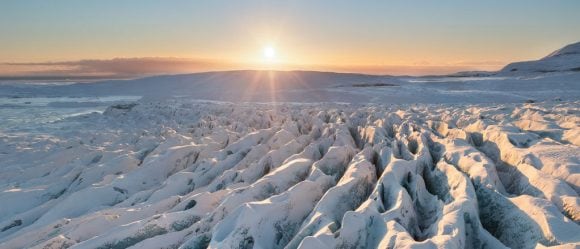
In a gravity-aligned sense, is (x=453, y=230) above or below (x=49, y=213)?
above

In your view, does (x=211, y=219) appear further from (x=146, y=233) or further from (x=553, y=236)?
(x=553, y=236)

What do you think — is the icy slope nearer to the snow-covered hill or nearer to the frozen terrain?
the frozen terrain

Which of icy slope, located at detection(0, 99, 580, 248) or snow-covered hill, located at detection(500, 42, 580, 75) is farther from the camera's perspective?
snow-covered hill, located at detection(500, 42, 580, 75)

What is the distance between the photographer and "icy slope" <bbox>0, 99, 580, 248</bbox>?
4.57 meters

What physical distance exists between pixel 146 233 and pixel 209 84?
2062 inches

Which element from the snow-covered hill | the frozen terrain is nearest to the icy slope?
the frozen terrain

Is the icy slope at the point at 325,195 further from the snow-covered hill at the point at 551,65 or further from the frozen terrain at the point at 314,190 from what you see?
the snow-covered hill at the point at 551,65

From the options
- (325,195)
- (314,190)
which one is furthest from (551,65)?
(325,195)

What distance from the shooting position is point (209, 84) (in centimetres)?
5662

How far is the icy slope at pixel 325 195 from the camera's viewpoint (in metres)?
4.57

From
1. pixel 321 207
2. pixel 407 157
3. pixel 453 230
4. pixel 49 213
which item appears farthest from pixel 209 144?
pixel 453 230

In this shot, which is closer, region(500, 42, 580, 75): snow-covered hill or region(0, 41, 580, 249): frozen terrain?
region(0, 41, 580, 249): frozen terrain

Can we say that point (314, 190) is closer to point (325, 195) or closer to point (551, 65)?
point (325, 195)

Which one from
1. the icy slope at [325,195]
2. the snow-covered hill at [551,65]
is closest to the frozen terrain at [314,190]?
the icy slope at [325,195]
